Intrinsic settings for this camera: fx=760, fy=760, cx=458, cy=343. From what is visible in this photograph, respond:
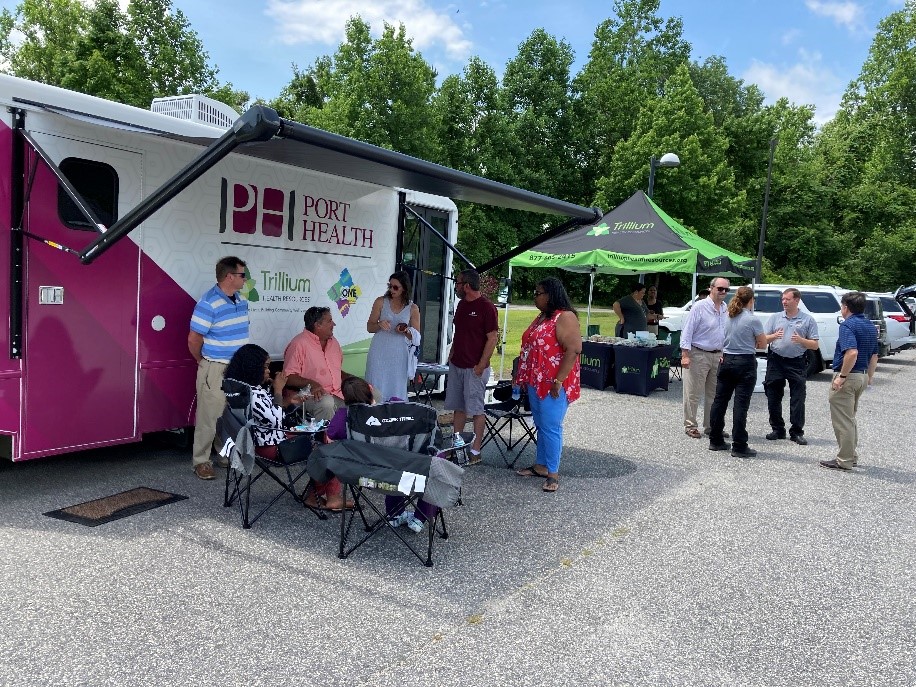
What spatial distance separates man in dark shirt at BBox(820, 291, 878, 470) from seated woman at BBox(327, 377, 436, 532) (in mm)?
4204

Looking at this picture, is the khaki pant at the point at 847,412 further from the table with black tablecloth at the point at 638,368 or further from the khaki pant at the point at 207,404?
the khaki pant at the point at 207,404

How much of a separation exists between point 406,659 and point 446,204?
21.1 feet

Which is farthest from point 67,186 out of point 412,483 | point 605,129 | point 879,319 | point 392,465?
point 605,129

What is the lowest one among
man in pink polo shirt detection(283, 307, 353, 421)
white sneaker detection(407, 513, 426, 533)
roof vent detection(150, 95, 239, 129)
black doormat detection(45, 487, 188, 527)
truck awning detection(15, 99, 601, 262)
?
black doormat detection(45, 487, 188, 527)

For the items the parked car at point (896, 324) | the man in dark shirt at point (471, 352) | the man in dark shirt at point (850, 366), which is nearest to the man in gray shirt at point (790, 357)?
the man in dark shirt at point (850, 366)

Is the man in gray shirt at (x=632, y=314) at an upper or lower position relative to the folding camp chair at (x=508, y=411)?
upper

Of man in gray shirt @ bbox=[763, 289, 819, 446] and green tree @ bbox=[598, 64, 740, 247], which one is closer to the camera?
man in gray shirt @ bbox=[763, 289, 819, 446]

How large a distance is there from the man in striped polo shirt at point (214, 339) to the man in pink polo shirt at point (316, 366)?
49 centimetres

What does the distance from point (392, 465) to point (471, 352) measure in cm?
232

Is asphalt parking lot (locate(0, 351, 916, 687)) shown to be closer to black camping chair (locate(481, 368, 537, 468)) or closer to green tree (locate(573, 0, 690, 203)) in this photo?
black camping chair (locate(481, 368, 537, 468))

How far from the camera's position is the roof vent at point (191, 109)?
6.12 m

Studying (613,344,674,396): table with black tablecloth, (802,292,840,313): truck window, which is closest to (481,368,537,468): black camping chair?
(613,344,674,396): table with black tablecloth

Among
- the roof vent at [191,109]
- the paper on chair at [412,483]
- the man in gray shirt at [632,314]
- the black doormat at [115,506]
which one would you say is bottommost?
the black doormat at [115,506]

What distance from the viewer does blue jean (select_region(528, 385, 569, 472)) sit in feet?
18.7
